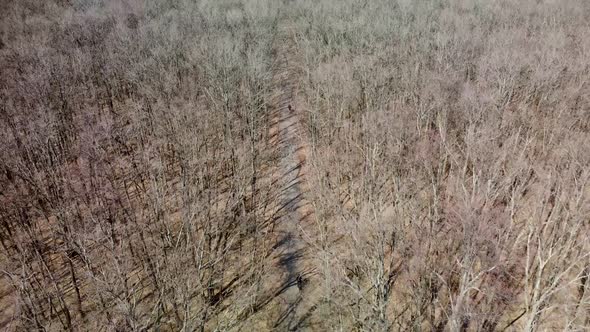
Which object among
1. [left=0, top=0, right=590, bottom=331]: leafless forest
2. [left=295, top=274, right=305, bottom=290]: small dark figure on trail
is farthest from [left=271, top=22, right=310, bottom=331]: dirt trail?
[left=0, top=0, right=590, bottom=331]: leafless forest

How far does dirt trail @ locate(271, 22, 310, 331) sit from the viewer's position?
28661 mm

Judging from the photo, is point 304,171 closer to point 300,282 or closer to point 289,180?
point 289,180

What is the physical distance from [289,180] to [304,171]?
Answer: 6.56ft

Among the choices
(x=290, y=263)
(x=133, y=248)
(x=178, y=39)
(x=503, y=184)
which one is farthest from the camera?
(x=178, y=39)

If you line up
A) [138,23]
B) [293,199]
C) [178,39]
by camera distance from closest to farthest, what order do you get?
[293,199] → [178,39] → [138,23]

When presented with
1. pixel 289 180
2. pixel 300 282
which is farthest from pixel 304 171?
pixel 300 282

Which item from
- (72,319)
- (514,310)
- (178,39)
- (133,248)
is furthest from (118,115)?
(514,310)

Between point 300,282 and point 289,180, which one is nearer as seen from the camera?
point 300,282

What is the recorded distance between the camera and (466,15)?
4978cm

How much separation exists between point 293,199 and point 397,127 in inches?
468

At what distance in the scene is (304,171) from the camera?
A: 4225 cm

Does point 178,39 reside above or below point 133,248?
above

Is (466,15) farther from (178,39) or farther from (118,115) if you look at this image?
(118,115)

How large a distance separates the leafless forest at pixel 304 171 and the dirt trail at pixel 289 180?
231 millimetres
